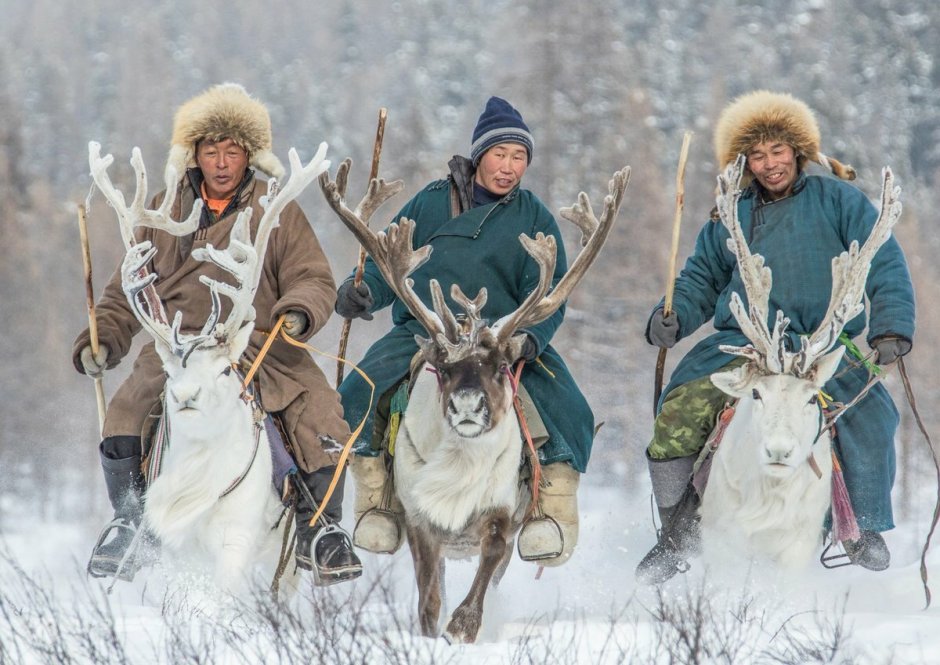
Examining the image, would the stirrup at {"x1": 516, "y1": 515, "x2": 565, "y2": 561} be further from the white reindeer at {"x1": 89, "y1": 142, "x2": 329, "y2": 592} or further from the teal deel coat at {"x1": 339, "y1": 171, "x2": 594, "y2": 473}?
the white reindeer at {"x1": 89, "y1": 142, "x2": 329, "y2": 592}

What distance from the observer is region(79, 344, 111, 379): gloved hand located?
702cm

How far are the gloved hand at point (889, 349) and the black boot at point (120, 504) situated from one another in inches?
152

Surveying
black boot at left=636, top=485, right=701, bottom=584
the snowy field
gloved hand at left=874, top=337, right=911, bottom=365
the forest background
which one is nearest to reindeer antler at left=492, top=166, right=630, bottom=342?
black boot at left=636, top=485, right=701, bottom=584

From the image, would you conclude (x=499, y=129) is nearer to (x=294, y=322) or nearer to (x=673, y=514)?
(x=294, y=322)

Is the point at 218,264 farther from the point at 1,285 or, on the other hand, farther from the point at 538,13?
the point at 1,285

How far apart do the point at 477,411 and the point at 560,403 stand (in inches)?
40.5

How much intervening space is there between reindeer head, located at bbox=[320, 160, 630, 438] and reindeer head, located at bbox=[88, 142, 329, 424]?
0.46 m

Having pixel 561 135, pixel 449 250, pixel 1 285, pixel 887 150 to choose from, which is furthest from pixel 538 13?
pixel 449 250

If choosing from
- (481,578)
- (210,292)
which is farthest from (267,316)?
(481,578)

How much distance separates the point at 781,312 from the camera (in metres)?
6.78

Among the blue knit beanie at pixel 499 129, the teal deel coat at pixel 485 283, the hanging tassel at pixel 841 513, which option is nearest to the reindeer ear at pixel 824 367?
the hanging tassel at pixel 841 513

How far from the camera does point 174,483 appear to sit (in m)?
6.54

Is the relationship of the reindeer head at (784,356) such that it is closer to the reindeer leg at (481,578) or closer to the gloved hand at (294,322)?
the reindeer leg at (481,578)

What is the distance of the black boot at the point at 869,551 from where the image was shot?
7.01 m
